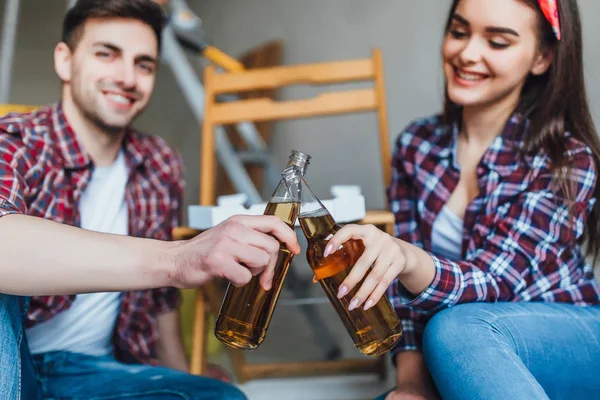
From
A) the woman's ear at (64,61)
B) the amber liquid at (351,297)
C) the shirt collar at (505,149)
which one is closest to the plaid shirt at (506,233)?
the shirt collar at (505,149)

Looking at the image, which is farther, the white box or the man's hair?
the man's hair

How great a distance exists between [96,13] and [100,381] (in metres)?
0.66

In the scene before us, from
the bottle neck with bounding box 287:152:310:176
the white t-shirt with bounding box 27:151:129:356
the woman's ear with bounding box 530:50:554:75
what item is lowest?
the white t-shirt with bounding box 27:151:129:356

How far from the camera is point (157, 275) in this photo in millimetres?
682

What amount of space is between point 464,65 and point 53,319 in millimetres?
810

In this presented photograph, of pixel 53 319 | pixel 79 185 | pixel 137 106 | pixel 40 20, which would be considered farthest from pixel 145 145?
pixel 40 20

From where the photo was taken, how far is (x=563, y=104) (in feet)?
3.41

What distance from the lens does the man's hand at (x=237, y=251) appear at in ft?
2.04

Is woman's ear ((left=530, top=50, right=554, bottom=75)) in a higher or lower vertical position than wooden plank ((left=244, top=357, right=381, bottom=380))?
higher

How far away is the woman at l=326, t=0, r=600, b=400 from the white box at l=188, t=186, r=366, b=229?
0.15 m

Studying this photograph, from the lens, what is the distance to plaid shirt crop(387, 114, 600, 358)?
0.87 meters

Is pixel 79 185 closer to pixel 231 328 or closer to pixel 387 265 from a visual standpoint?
pixel 231 328

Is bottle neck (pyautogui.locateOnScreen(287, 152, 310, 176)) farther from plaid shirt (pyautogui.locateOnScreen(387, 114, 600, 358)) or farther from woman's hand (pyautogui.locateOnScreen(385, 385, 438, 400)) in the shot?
woman's hand (pyautogui.locateOnScreen(385, 385, 438, 400))

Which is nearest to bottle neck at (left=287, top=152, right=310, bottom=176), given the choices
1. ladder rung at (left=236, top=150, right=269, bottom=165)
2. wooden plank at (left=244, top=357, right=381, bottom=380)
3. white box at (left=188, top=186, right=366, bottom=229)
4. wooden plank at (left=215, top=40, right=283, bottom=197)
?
white box at (left=188, top=186, right=366, bottom=229)
